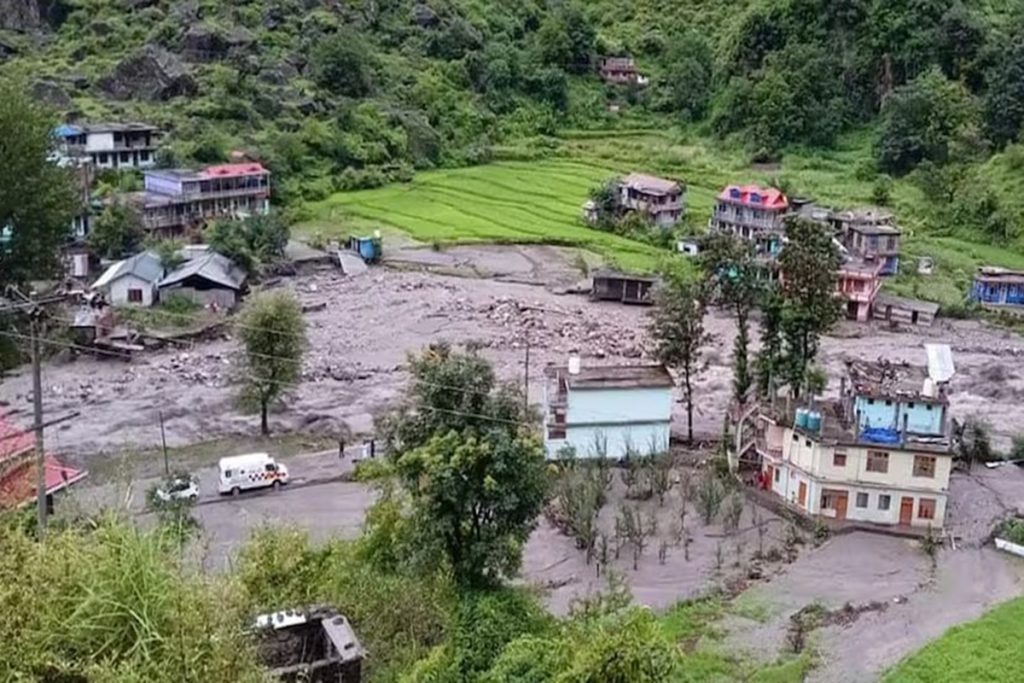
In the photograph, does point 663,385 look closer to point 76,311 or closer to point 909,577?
point 909,577

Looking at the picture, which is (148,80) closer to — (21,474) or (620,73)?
(620,73)

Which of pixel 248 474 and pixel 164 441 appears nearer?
pixel 248 474

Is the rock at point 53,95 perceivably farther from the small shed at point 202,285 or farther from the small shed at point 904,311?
the small shed at point 904,311

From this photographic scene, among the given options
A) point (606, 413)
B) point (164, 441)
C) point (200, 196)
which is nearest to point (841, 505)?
point (606, 413)

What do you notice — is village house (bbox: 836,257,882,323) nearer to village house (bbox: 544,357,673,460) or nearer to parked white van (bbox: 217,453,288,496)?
village house (bbox: 544,357,673,460)

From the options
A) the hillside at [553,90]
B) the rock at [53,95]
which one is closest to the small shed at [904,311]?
the hillside at [553,90]

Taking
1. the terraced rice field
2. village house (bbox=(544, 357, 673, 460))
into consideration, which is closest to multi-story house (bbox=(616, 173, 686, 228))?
the terraced rice field

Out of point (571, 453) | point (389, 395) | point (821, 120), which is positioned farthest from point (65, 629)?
point (821, 120)
